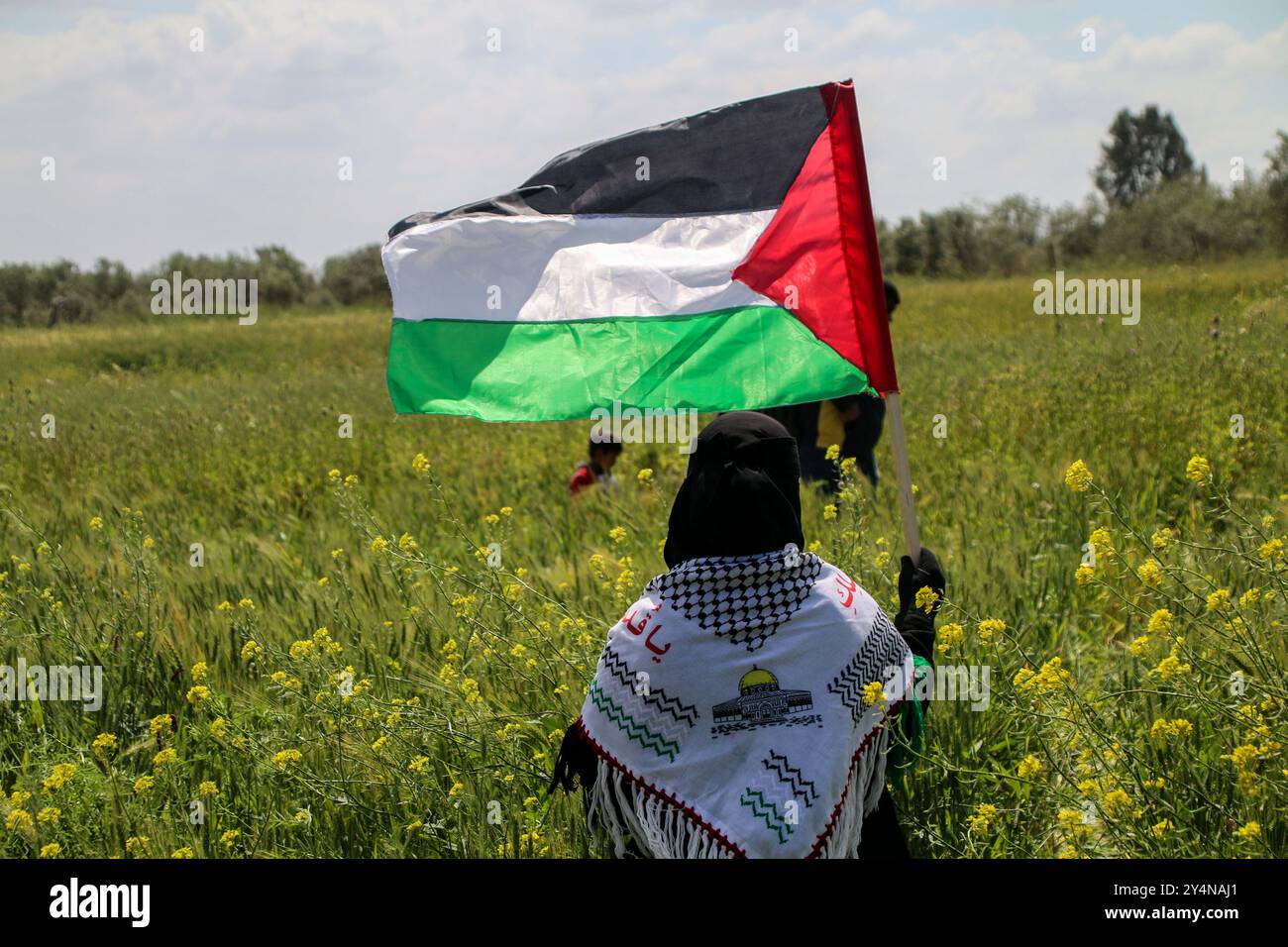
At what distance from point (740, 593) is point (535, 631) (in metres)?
1.27

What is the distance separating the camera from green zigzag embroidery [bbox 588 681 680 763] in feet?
8.66

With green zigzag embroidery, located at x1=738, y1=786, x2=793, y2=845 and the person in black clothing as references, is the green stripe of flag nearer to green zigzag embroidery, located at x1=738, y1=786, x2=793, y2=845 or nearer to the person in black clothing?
the person in black clothing

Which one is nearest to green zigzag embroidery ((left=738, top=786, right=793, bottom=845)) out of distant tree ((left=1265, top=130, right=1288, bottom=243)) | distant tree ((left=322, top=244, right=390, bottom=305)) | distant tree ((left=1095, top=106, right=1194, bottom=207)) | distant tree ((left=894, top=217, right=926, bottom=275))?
distant tree ((left=1265, top=130, right=1288, bottom=243))

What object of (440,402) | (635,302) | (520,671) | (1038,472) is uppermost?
(635,302)

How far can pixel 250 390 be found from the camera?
15758 millimetres

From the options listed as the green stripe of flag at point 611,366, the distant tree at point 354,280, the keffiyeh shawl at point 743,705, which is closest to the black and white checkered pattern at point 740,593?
the keffiyeh shawl at point 743,705

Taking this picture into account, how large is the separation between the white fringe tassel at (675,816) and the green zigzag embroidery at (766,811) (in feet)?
0.31

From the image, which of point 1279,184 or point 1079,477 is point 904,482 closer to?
point 1079,477

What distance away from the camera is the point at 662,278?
3457mm

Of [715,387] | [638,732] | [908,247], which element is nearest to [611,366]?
[715,387]

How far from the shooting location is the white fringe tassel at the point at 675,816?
261cm
